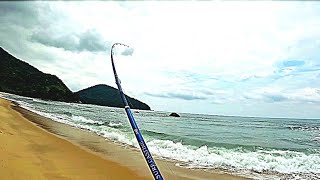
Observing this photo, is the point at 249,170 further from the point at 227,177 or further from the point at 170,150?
the point at 170,150

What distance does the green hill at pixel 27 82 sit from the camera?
275ft

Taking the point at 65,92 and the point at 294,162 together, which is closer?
the point at 294,162

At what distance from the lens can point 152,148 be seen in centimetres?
1261

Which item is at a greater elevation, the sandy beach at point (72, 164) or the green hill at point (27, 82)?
the green hill at point (27, 82)

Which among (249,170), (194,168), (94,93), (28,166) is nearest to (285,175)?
(249,170)

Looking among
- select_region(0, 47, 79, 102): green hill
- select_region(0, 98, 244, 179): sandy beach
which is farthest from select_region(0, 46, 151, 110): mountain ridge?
select_region(0, 98, 244, 179): sandy beach

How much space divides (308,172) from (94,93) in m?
110

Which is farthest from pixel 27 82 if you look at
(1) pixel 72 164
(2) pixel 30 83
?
(1) pixel 72 164

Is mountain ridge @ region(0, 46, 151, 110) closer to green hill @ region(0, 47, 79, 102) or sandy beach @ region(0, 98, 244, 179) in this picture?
green hill @ region(0, 47, 79, 102)

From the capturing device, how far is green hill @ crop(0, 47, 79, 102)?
83.9 m

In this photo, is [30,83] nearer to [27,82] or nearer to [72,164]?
[27,82]

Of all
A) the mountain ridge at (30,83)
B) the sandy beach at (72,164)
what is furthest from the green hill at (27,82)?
the sandy beach at (72,164)

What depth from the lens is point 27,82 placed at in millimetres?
88875

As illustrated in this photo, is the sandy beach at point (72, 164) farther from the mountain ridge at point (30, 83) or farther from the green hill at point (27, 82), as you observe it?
the green hill at point (27, 82)
